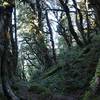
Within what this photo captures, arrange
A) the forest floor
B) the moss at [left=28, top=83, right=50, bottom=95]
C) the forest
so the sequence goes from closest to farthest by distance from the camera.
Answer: the forest → the forest floor → the moss at [left=28, top=83, right=50, bottom=95]

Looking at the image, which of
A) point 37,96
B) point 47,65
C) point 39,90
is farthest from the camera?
point 47,65

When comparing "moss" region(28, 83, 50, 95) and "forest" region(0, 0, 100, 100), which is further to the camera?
"moss" region(28, 83, 50, 95)

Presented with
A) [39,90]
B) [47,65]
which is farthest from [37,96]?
[47,65]

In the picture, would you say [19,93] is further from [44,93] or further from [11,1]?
[11,1]

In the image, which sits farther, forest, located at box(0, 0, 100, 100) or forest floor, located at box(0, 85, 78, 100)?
forest floor, located at box(0, 85, 78, 100)

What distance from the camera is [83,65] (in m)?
14.9

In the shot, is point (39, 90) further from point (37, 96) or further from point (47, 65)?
point (47, 65)

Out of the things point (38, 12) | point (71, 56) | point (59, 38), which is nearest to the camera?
point (71, 56)

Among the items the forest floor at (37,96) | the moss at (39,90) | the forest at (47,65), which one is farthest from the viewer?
the moss at (39,90)

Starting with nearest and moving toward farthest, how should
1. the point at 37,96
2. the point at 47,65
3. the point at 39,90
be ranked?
the point at 37,96 → the point at 39,90 → the point at 47,65

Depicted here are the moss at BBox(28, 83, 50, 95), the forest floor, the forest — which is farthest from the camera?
the moss at BBox(28, 83, 50, 95)

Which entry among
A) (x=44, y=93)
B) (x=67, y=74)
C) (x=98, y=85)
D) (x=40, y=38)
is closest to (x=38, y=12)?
(x=40, y=38)

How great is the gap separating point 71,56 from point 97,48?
3.81m

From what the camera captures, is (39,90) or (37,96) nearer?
(37,96)
